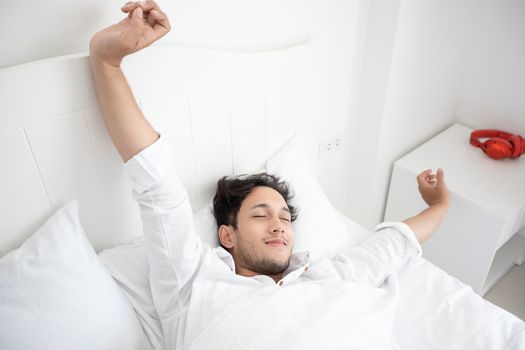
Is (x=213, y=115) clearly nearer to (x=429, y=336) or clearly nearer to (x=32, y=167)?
(x=32, y=167)

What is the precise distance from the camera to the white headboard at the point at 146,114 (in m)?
0.86

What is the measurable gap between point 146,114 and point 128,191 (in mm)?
199

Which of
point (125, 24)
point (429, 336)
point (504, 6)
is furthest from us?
point (504, 6)

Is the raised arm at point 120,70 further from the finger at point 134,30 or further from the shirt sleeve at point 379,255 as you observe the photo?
the shirt sleeve at point 379,255

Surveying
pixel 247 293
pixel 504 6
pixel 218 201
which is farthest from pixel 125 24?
pixel 504 6

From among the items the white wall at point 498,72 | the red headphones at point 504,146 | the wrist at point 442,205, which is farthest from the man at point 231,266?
the white wall at point 498,72

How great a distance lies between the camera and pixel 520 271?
2.00 metres

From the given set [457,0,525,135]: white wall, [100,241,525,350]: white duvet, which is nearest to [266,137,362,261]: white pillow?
[100,241,525,350]: white duvet

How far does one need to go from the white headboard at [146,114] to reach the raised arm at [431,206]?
49 cm

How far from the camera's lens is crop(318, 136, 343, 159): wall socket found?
1.63 meters

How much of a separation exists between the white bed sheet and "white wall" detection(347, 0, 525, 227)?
658 mm

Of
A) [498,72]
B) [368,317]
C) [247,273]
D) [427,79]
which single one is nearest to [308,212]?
[247,273]

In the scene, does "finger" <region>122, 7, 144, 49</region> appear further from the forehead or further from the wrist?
the wrist

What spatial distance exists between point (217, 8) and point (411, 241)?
2.75 feet
